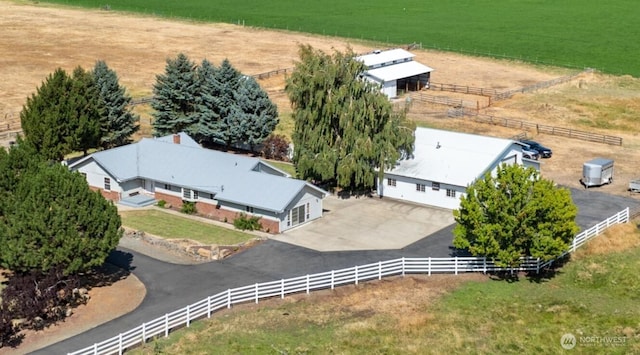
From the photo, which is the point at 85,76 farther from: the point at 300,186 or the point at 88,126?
the point at 300,186

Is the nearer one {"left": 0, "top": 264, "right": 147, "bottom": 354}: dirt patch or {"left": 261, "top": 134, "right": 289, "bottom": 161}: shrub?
{"left": 0, "top": 264, "right": 147, "bottom": 354}: dirt patch

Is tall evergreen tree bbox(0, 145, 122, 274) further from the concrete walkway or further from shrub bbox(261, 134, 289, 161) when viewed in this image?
shrub bbox(261, 134, 289, 161)

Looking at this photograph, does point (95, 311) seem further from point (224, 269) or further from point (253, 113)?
point (253, 113)

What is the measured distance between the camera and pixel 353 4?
167m

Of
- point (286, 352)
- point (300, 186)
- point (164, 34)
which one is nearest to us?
point (286, 352)

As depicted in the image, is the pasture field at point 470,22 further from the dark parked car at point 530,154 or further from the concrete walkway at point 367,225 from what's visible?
the concrete walkway at point 367,225

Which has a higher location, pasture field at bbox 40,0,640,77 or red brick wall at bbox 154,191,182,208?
pasture field at bbox 40,0,640,77

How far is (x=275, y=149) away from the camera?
78.9m

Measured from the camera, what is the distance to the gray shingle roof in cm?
6197

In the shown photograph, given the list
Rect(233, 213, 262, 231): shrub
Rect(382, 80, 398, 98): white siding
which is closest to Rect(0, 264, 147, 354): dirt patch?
Rect(233, 213, 262, 231): shrub

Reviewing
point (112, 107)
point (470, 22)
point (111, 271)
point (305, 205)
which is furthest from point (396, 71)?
point (111, 271)

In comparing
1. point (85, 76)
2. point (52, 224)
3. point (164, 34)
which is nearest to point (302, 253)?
point (52, 224)

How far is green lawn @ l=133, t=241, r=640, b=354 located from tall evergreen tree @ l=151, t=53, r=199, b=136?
33282 mm

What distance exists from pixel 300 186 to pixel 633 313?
75.0 feet
